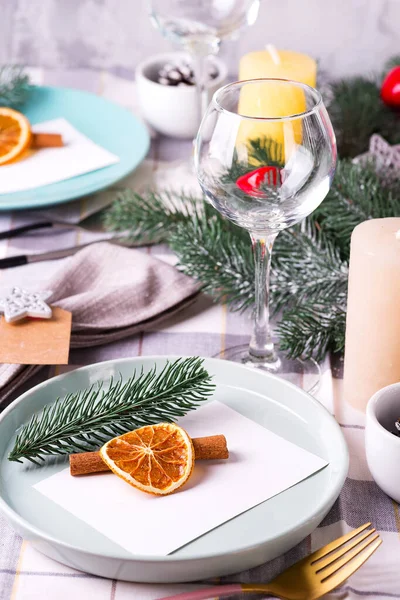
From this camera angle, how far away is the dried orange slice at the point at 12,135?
3.30ft

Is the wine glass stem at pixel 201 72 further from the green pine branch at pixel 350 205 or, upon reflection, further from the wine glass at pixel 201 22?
the green pine branch at pixel 350 205

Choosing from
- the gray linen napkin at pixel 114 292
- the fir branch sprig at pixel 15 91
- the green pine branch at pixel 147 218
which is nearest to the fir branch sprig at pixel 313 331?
the gray linen napkin at pixel 114 292

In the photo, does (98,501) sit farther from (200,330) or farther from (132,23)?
(132,23)

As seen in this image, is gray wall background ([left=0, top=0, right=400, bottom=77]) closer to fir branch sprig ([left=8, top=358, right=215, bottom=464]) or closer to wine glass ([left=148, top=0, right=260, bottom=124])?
wine glass ([left=148, top=0, right=260, bottom=124])

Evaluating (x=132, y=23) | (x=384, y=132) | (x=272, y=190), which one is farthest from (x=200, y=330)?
(x=132, y=23)

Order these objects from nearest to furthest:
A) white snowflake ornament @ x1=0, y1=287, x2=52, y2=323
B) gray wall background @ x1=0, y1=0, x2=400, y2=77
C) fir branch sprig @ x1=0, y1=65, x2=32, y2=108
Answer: white snowflake ornament @ x1=0, y1=287, x2=52, y2=323 → fir branch sprig @ x1=0, y1=65, x2=32, y2=108 → gray wall background @ x1=0, y1=0, x2=400, y2=77

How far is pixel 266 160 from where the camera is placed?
0.60m

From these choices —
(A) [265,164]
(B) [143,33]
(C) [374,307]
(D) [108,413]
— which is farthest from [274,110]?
(B) [143,33]

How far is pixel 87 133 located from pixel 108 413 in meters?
0.63

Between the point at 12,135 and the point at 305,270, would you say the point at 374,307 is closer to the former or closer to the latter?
the point at 305,270

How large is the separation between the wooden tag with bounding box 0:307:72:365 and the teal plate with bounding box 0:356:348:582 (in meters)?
0.02

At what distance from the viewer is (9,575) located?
502 mm

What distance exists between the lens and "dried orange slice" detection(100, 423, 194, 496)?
52 cm

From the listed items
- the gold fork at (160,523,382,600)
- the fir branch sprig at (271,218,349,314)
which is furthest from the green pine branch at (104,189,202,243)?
the gold fork at (160,523,382,600)
